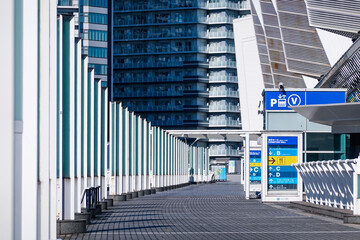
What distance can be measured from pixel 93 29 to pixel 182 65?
72.4 feet

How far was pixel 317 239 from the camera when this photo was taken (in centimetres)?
1514

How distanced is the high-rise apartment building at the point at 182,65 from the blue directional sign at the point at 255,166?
108 m

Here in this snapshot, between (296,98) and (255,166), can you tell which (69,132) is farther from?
(255,166)

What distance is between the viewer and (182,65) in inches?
5881

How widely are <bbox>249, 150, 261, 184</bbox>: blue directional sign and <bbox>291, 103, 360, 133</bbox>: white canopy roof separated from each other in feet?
27.9

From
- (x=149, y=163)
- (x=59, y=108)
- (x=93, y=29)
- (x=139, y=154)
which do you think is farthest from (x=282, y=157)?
(x=93, y=29)

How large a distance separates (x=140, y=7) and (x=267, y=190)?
121 m

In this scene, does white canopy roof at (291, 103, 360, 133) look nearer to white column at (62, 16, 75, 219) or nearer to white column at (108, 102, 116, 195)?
white column at (108, 102, 116, 195)

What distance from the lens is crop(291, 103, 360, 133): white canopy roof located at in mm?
29281

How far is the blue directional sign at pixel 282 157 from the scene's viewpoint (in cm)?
3278

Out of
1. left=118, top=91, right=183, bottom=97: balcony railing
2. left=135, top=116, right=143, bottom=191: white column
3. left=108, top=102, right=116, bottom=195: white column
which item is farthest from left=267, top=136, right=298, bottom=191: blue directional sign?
left=118, top=91, right=183, bottom=97: balcony railing
